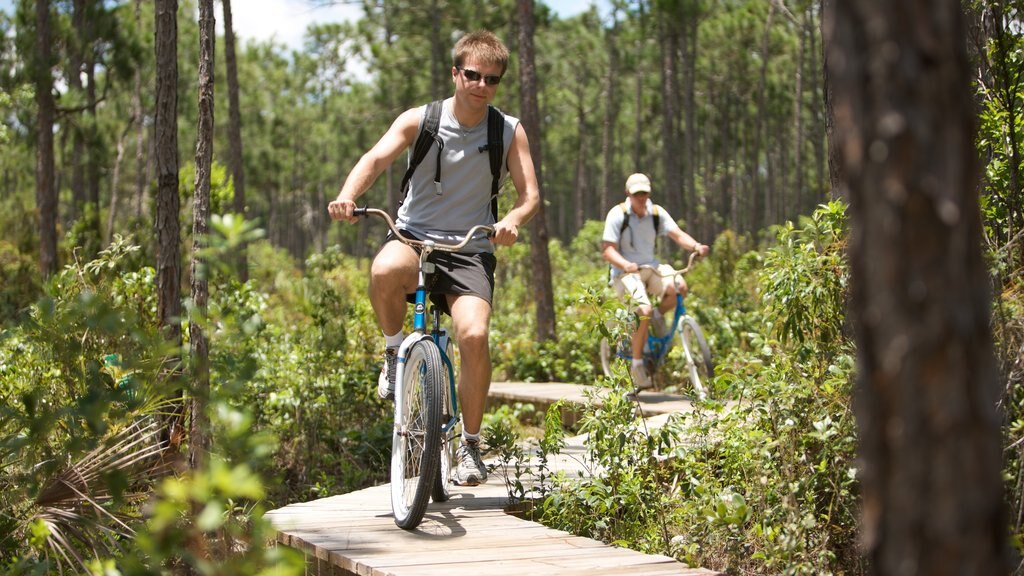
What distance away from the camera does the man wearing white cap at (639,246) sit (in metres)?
8.65

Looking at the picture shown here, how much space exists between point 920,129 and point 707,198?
166 feet

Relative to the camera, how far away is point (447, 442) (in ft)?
16.8

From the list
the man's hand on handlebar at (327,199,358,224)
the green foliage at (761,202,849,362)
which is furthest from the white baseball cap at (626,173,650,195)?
the man's hand on handlebar at (327,199,358,224)

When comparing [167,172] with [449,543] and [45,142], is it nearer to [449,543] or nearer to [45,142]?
A: [449,543]

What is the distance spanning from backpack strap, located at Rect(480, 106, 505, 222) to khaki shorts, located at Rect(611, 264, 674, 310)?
3514 millimetres

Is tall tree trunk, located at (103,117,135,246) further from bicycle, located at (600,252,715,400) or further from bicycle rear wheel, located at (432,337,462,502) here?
bicycle rear wheel, located at (432,337,462,502)

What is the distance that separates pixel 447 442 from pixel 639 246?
4.13 m

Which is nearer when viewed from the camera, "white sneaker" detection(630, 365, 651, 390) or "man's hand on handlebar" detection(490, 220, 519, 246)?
"man's hand on handlebar" detection(490, 220, 519, 246)

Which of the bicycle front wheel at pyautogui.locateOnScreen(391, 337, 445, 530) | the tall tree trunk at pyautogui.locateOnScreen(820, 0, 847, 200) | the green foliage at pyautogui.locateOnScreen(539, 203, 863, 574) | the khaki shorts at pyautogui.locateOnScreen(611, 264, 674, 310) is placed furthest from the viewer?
the khaki shorts at pyautogui.locateOnScreen(611, 264, 674, 310)

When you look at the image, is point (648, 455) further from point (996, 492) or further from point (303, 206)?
point (303, 206)

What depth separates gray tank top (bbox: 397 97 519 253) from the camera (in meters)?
5.05

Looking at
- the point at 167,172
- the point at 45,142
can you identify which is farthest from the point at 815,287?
the point at 45,142

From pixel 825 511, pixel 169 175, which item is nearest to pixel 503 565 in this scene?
pixel 825 511

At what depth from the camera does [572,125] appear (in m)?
58.9
